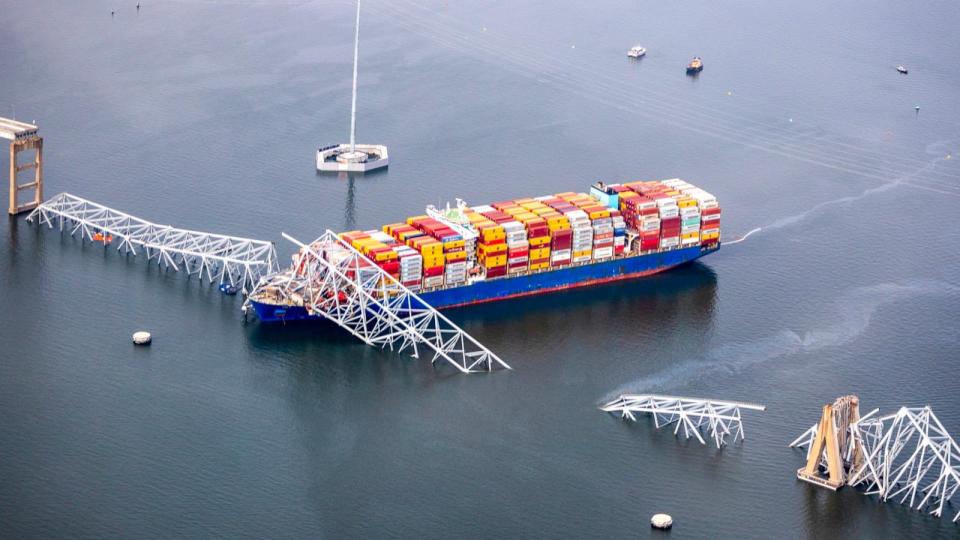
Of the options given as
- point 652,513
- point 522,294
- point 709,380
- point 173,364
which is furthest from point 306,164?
point 652,513

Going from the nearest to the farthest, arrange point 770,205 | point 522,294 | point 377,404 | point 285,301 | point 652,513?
1. point 652,513
2. point 377,404
3. point 285,301
4. point 522,294
5. point 770,205

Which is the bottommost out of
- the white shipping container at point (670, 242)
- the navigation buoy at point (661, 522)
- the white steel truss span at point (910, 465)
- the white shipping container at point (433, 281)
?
the navigation buoy at point (661, 522)

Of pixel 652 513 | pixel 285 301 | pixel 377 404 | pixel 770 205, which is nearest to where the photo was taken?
pixel 652 513

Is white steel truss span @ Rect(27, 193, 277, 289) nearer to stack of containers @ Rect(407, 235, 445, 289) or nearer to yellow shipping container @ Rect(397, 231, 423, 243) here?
yellow shipping container @ Rect(397, 231, 423, 243)

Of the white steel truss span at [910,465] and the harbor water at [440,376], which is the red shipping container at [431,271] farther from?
the white steel truss span at [910,465]

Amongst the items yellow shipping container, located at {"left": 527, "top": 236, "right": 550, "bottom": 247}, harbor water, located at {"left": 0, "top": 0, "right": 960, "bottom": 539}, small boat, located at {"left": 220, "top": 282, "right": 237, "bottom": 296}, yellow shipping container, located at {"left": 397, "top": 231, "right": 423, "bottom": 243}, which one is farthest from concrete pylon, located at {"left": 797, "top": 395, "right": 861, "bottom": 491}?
small boat, located at {"left": 220, "top": 282, "right": 237, "bottom": 296}

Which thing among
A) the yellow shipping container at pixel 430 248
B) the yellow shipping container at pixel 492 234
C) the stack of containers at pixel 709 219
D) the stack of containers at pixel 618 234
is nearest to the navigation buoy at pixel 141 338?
the yellow shipping container at pixel 430 248

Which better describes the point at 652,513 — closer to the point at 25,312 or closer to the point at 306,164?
the point at 25,312
